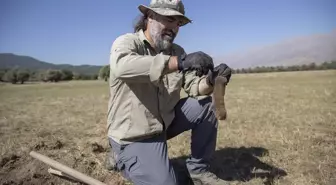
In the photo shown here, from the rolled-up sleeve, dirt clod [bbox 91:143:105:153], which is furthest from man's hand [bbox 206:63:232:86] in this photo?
dirt clod [bbox 91:143:105:153]

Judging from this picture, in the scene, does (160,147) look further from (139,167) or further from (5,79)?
(5,79)

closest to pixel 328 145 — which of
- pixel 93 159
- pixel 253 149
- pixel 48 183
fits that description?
pixel 253 149

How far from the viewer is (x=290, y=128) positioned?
20.0 ft

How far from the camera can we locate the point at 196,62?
8.31ft

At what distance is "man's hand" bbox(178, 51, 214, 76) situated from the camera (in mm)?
2521

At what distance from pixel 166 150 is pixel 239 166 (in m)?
1.39

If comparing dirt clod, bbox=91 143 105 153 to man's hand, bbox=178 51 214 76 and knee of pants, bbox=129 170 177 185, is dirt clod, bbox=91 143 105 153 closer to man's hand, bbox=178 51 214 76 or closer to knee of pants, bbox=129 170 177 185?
knee of pants, bbox=129 170 177 185

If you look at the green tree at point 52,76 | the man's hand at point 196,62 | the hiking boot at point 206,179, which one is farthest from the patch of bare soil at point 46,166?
the green tree at point 52,76

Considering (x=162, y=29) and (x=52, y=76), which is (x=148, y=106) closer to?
(x=162, y=29)

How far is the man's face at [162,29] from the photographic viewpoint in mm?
3146

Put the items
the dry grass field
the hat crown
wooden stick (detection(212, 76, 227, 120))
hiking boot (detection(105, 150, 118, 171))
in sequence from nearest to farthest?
wooden stick (detection(212, 76, 227, 120)) < the hat crown < hiking boot (detection(105, 150, 118, 171)) < the dry grass field

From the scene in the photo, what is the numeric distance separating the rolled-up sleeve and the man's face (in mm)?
457

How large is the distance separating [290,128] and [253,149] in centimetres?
160

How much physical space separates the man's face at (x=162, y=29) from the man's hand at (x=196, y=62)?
0.63 meters
